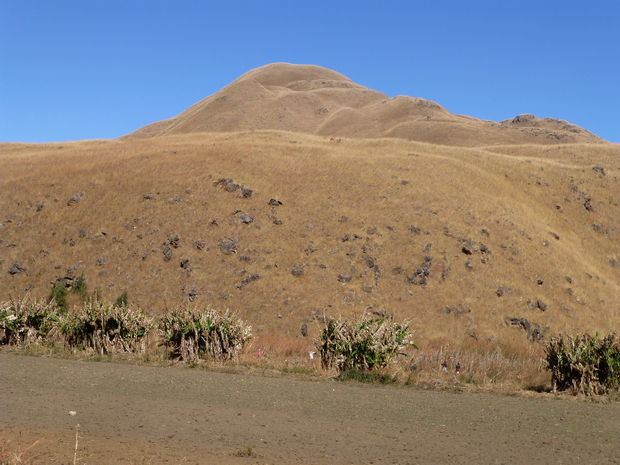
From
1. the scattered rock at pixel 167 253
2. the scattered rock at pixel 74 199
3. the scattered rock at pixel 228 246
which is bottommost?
the scattered rock at pixel 167 253

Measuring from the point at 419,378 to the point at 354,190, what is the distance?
2805cm

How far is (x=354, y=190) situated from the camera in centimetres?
4181

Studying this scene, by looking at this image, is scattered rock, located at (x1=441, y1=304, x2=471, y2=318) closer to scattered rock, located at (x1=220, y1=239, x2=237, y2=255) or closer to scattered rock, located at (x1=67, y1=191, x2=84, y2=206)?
scattered rock, located at (x1=220, y1=239, x2=237, y2=255)

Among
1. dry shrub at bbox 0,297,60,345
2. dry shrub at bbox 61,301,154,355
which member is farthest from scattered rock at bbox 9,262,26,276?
dry shrub at bbox 61,301,154,355

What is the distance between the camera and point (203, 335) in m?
15.7

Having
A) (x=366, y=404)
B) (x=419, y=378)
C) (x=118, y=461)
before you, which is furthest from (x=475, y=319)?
(x=118, y=461)

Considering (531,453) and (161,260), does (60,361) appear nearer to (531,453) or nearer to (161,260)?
(531,453)

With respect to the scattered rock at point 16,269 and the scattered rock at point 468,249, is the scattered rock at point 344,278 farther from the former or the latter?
the scattered rock at point 16,269

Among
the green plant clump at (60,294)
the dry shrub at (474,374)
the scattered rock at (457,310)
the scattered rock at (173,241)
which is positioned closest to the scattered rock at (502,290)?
the scattered rock at (457,310)

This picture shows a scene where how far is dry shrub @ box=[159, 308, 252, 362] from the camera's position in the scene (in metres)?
15.6

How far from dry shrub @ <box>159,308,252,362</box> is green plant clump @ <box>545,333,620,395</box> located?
8.37m

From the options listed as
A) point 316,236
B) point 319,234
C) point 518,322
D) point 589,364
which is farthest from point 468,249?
point 589,364

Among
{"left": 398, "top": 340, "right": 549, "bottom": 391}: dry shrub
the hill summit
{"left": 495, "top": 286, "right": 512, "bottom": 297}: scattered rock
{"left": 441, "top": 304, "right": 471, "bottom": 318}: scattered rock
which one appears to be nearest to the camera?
{"left": 398, "top": 340, "right": 549, "bottom": 391}: dry shrub

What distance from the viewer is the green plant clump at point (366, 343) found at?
14.6 meters
